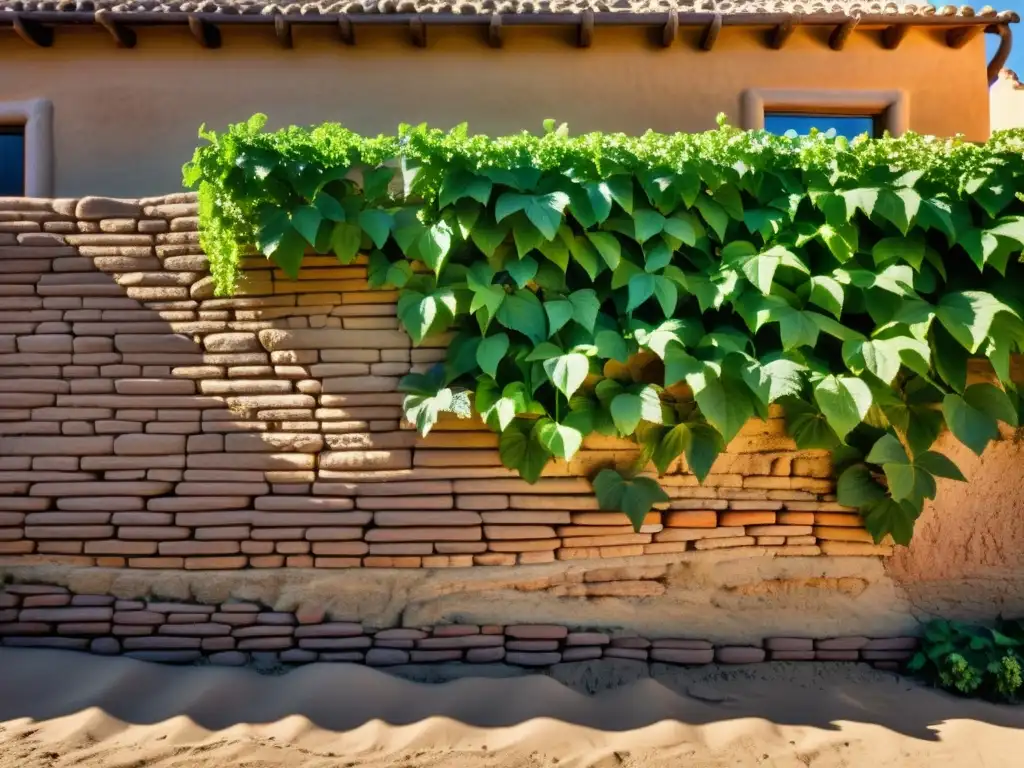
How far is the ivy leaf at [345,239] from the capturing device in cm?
334

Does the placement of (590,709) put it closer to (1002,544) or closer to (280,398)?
A: (280,398)

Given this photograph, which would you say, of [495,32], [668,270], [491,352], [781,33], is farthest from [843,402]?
[495,32]

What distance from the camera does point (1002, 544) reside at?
369 centimetres

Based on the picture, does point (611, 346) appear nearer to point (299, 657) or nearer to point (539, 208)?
point (539, 208)

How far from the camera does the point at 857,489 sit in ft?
11.3

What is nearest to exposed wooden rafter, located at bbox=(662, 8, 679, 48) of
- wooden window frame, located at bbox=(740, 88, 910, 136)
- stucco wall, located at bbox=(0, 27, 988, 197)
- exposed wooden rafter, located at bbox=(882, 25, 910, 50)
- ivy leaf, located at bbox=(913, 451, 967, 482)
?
stucco wall, located at bbox=(0, 27, 988, 197)

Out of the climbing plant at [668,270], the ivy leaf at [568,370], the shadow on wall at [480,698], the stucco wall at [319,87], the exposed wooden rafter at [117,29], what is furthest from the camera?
the stucco wall at [319,87]

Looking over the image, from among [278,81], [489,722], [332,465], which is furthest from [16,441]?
[278,81]

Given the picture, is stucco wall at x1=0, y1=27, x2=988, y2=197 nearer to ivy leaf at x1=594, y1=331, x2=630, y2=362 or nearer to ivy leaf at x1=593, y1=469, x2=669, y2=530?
ivy leaf at x1=594, y1=331, x2=630, y2=362

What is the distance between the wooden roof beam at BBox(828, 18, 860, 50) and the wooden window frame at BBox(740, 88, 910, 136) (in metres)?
0.31

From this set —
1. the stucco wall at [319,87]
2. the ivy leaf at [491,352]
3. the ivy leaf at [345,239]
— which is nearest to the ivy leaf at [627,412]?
the ivy leaf at [491,352]

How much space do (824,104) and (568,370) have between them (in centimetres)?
362

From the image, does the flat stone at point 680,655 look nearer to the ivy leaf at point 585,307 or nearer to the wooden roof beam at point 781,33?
the ivy leaf at point 585,307

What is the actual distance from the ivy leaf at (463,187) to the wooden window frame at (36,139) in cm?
348
